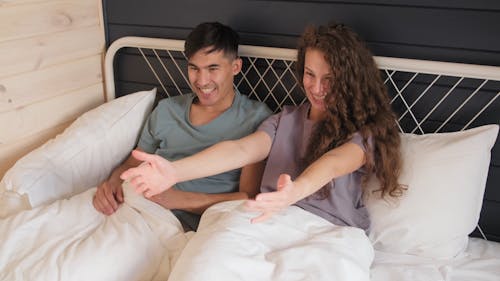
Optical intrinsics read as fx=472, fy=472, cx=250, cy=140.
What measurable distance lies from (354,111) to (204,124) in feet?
1.67

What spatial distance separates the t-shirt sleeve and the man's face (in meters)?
0.20

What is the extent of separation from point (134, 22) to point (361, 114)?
39.8 inches

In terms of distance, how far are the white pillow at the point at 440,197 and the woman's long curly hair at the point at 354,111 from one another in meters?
0.06

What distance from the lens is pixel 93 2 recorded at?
1.80 meters

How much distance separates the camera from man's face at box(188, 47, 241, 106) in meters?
1.45

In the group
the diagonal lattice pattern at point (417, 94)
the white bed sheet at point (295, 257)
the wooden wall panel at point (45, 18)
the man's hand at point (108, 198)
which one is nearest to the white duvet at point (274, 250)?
the white bed sheet at point (295, 257)

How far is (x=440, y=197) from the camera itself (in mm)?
1281

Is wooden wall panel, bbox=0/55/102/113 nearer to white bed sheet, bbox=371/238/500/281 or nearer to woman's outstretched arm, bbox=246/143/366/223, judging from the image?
woman's outstretched arm, bbox=246/143/366/223

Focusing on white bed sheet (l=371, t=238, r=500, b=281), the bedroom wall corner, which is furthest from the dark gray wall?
white bed sheet (l=371, t=238, r=500, b=281)

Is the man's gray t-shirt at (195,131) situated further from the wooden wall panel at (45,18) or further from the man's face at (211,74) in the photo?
the wooden wall panel at (45,18)

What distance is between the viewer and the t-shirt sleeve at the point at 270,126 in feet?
4.47

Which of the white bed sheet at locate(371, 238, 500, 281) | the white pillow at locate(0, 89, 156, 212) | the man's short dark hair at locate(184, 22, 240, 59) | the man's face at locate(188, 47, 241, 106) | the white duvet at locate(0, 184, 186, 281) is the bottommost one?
the white bed sheet at locate(371, 238, 500, 281)

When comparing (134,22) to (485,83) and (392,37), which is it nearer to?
(392,37)

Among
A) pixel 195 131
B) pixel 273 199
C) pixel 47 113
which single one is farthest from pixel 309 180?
pixel 47 113
